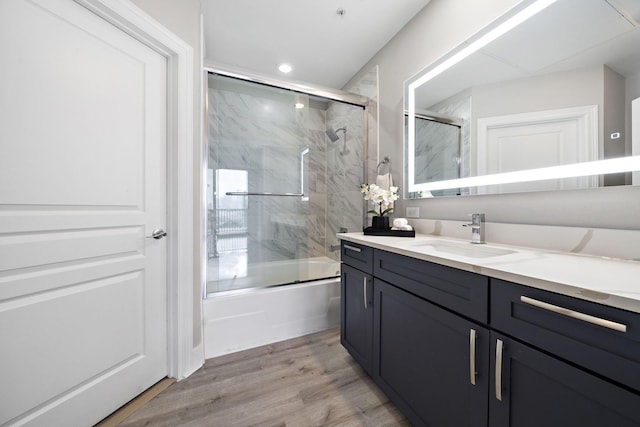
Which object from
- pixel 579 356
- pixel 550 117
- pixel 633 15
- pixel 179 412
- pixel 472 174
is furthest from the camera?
pixel 472 174

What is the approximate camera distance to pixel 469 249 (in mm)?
1220

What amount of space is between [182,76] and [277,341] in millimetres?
1955

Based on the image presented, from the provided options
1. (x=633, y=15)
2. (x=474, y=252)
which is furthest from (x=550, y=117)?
(x=474, y=252)

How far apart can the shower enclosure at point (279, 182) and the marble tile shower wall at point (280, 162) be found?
1 centimetres

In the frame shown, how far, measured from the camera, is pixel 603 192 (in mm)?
968

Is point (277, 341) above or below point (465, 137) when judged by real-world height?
below

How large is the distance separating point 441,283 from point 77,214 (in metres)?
1.62

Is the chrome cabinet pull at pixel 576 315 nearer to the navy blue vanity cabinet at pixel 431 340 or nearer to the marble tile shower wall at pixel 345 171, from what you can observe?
the navy blue vanity cabinet at pixel 431 340

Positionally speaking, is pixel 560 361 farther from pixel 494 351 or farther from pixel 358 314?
pixel 358 314

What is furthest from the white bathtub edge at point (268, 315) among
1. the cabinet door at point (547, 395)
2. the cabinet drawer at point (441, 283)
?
the cabinet door at point (547, 395)

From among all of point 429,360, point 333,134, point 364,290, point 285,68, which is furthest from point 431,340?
point 285,68

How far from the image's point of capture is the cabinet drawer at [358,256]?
54.5 inches

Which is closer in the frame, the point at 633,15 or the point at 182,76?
the point at 633,15

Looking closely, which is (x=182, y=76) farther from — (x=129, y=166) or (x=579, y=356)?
(x=579, y=356)
